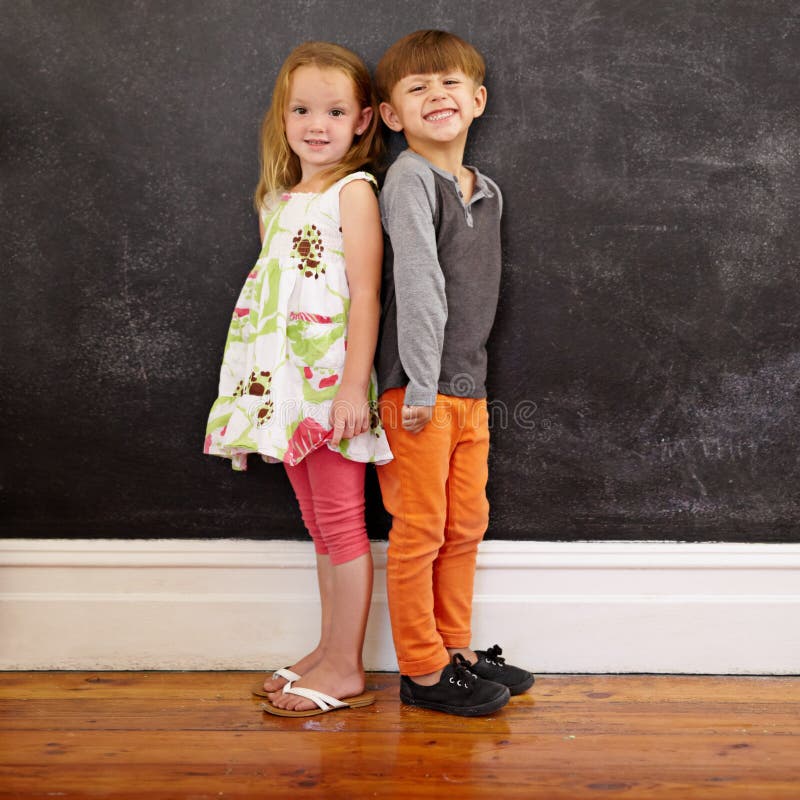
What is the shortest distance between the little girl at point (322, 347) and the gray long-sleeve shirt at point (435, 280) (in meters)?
0.06

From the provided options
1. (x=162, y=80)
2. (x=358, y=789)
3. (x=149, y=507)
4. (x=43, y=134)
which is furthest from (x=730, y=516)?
(x=43, y=134)

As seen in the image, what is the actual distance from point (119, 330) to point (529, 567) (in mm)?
977

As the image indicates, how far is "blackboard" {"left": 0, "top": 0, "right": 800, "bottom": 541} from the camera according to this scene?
167 centimetres

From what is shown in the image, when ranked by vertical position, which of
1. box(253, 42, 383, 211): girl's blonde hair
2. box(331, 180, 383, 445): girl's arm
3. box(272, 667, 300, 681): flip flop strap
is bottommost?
box(272, 667, 300, 681): flip flop strap

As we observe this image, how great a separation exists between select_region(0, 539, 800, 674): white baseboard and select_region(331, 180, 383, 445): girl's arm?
0.36 m

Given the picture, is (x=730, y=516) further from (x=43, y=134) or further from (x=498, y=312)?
(x=43, y=134)

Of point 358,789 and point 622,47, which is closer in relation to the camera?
point 358,789

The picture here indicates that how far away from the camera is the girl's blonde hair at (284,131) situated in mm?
1586

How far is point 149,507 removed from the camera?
1.76 meters

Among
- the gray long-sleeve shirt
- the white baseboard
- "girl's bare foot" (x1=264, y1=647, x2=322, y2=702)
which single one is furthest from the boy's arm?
"girl's bare foot" (x1=264, y1=647, x2=322, y2=702)

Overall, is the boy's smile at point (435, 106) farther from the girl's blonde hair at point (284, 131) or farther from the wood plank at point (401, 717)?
the wood plank at point (401, 717)

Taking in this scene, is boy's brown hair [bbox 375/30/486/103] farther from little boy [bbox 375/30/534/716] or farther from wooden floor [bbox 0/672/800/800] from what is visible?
wooden floor [bbox 0/672/800/800]

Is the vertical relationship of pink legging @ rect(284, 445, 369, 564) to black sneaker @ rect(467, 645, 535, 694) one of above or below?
above

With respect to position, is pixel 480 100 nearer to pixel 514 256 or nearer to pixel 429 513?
pixel 514 256
